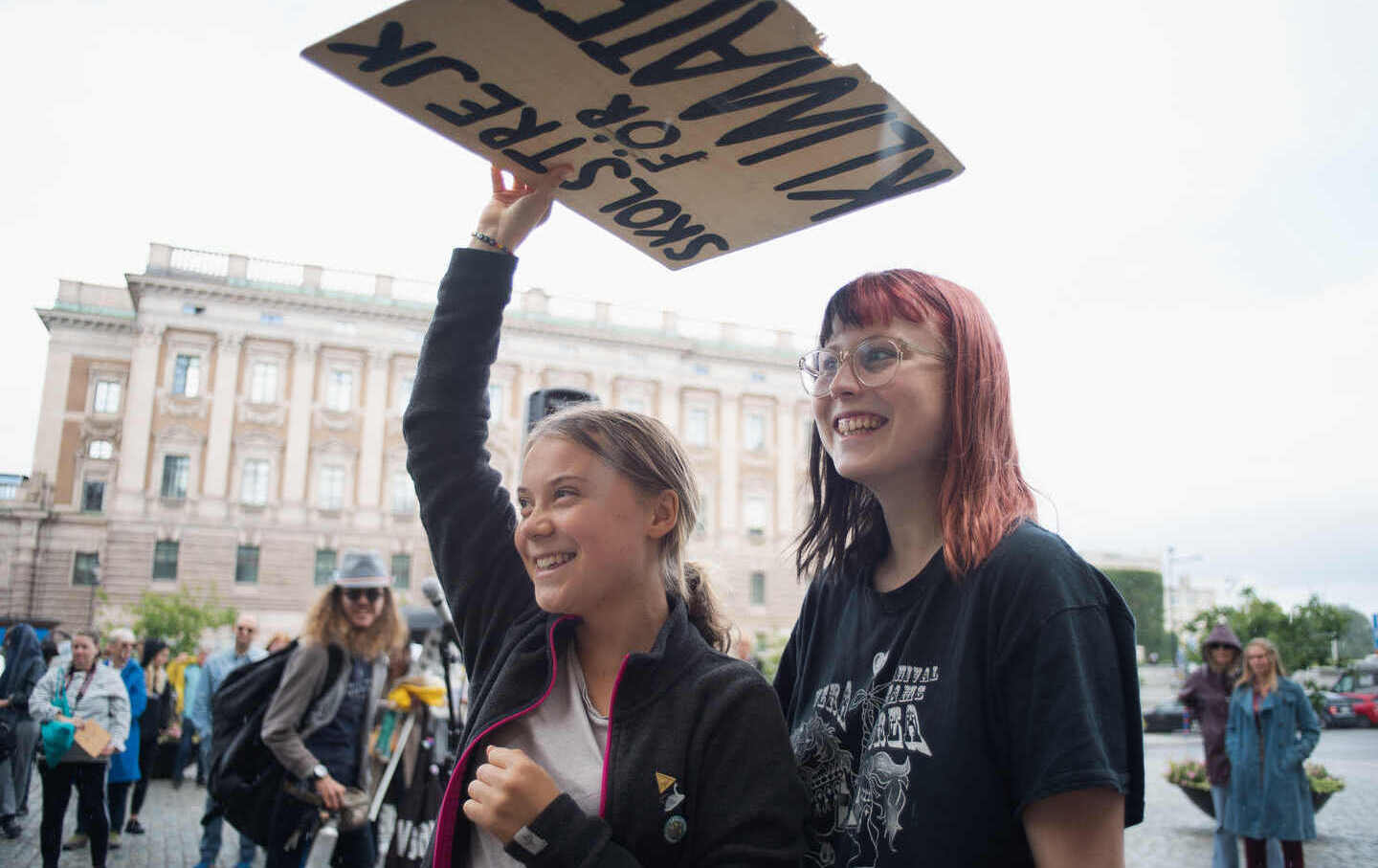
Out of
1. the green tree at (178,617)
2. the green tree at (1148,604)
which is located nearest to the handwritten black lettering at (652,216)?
the green tree at (178,617)

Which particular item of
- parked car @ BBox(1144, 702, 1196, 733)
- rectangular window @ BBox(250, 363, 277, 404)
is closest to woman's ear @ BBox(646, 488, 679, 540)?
parked car @ BBox(1144, 702, 1196, 733)

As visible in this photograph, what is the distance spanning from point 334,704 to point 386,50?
3.86 metres

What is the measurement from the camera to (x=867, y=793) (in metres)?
1.38

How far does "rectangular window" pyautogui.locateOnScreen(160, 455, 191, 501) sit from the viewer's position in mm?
39688

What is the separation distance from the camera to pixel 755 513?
48000 mm

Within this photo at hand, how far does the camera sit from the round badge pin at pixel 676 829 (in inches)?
55.4

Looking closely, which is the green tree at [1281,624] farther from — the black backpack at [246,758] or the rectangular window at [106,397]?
the rectangular window at [106,397]

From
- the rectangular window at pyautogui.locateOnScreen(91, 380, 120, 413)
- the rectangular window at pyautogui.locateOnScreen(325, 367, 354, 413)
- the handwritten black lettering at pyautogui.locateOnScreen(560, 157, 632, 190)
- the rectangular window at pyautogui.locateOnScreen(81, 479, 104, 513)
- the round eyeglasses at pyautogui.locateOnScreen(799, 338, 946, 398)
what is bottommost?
the round eyeglasses at pyautogui.locateOnScreen(799, 338, 946, 398)

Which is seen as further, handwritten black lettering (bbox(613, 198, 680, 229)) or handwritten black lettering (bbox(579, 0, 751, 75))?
handwritten black lettering (bbox(613, 198, 680, 229))

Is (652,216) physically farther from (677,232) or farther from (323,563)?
(323,563)

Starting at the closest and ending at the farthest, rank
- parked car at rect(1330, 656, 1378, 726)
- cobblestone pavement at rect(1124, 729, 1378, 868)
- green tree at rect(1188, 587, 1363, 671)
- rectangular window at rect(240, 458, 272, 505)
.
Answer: cobblestone pavement at rect(1124, 729, 1378, 868) → green tree at rect(1188, 587, 1363, 671) → parked car at rect(1330, 656, 1378, 726) → rectangular window at rect(240, 458, 272, 505)

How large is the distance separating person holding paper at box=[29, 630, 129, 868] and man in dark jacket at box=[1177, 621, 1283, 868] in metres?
7.55

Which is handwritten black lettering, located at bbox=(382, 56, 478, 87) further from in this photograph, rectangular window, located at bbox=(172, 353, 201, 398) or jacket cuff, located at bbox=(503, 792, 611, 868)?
rectangular window, located at bbox=(172, 353, 201, 398)

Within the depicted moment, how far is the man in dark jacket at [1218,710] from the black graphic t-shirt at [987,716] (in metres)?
6.28
